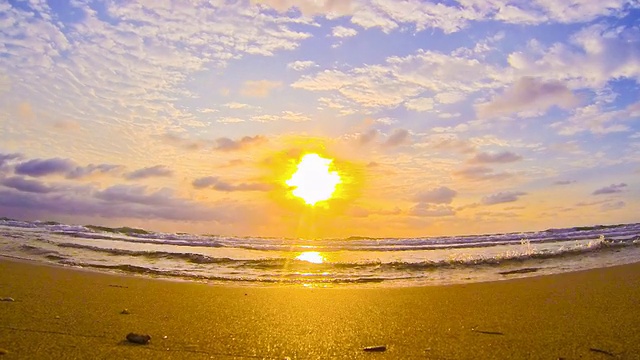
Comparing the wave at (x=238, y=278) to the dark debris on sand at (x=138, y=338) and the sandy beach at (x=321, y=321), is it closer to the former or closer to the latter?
the sandy beach at (x=321, y=321)

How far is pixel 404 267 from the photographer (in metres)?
16.1

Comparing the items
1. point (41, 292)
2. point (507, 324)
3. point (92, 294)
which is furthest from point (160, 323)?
point (507, 324)

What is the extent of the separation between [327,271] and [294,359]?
1168 centimetres

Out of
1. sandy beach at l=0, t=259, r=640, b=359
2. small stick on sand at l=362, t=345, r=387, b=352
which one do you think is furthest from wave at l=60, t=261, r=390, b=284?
small stick on sand at l=362, t=345, r=387, b=352

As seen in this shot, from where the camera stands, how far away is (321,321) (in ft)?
20.0

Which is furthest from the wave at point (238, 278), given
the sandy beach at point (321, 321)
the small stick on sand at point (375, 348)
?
the small stick on sand at point (375, 348)

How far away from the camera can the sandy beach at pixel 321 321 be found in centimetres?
430

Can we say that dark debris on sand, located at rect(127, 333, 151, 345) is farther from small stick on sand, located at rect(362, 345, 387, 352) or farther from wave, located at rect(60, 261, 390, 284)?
wave, located at rect(60, 261, 390, 284)

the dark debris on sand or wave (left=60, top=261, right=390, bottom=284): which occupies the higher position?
the dark debris on sand

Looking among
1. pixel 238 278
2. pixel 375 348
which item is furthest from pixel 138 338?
pixel 238 278

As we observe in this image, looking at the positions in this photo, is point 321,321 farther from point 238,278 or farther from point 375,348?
point 238,278

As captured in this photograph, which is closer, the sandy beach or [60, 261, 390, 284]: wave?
the sandy beach

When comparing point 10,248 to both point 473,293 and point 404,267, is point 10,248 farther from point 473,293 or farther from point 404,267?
point 473,293

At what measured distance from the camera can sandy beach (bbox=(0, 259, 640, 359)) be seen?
4.30 m
